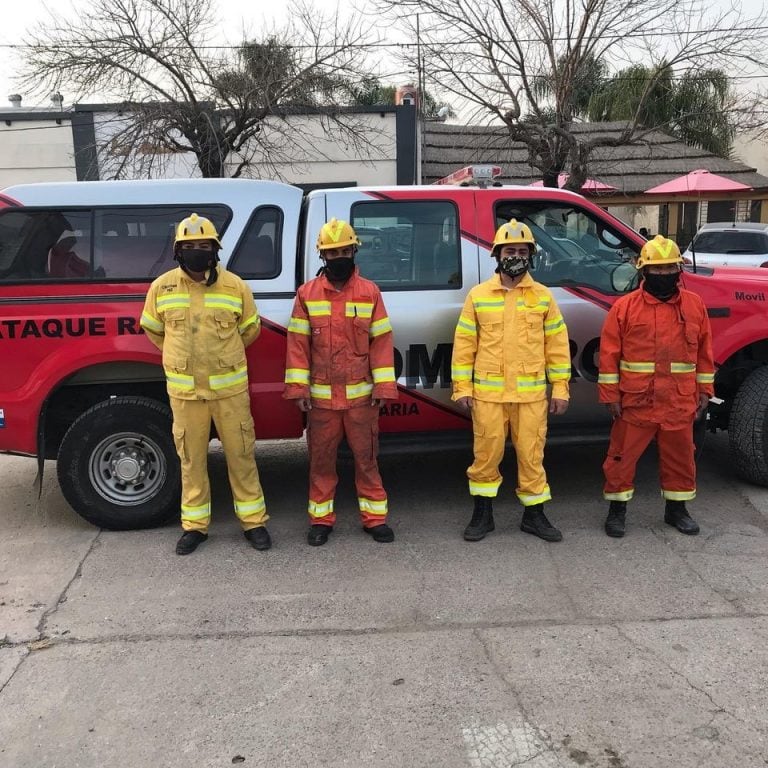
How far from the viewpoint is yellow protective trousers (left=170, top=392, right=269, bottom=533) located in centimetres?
403

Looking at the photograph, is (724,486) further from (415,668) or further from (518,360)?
(415,668)

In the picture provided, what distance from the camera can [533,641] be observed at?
3125mm

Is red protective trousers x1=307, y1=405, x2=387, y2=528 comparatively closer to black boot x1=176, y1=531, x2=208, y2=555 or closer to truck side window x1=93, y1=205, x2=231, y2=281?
black boot x1=176, y1=531, x2=208, y2=555

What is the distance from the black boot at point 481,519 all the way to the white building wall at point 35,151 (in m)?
15.2

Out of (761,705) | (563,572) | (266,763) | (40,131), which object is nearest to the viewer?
(266,763)

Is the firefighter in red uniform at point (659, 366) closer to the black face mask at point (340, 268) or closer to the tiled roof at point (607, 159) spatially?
the black face mask at point (340, 268)

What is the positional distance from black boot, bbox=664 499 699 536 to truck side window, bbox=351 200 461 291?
1.87m

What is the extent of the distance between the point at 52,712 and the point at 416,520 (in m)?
2.38

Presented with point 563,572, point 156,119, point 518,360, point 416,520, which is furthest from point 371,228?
point 156,119

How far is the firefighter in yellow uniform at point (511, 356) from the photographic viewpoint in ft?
13.0

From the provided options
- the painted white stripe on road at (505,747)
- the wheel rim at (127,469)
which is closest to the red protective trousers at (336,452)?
the wheel rim at (127,469)

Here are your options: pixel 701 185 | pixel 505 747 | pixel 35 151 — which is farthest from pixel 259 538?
pixel 35 151

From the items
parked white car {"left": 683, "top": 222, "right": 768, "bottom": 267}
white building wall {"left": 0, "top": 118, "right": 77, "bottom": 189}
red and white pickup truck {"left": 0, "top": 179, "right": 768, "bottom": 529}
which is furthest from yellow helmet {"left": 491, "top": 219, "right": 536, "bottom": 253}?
white building wall {"left": 0, "top": 118, "right": 77, "bottom": 189}

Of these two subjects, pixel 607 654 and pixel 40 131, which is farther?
pixel 40 131
